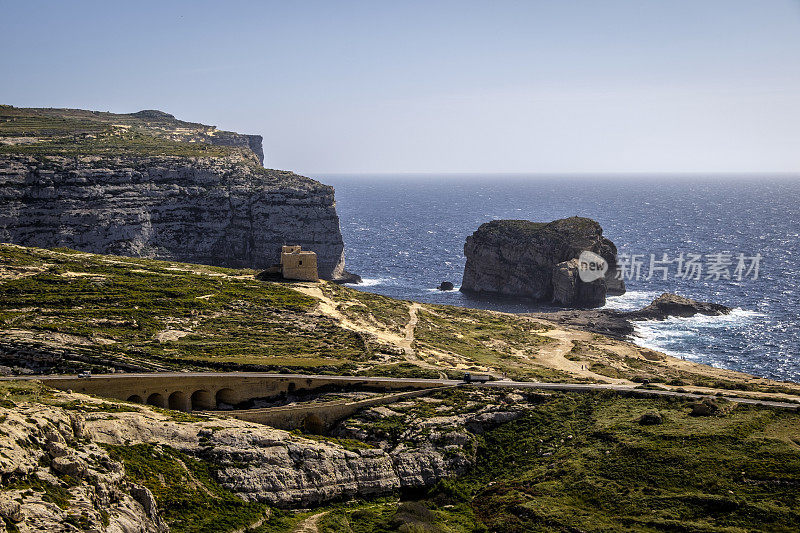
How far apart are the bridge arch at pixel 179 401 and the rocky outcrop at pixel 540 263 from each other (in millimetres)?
91426

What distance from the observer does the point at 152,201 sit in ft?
425

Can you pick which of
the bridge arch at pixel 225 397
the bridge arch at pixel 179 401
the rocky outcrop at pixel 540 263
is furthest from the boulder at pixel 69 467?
the rocky outcrop at pixel 540 263

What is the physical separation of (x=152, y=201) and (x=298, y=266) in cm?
5713

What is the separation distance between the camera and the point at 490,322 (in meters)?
92.9

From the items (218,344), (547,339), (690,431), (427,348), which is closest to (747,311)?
(547,339)

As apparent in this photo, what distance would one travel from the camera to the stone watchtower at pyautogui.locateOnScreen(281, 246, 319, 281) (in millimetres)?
84562

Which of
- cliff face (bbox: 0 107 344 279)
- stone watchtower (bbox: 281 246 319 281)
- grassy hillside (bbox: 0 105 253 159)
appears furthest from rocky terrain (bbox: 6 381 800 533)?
grassy hillside (bbox: 0 105 253 159)

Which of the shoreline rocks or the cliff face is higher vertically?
the cliff face

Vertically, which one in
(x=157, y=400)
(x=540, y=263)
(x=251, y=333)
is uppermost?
(x=251, y=333)

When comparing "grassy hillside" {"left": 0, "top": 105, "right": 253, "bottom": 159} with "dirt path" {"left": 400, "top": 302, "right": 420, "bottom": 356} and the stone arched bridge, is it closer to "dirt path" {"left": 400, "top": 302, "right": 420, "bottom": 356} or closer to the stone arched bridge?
"dirt path" {"left": 400, "top": 302, "right": 420, "bottom": 356}

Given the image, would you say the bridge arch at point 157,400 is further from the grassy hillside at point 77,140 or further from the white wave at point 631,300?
the white wave at point 631,300

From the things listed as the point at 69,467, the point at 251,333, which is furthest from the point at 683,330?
the point at 69,467

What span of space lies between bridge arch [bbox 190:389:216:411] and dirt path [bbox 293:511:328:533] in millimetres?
15486

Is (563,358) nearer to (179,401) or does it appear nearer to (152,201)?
(179,401)
